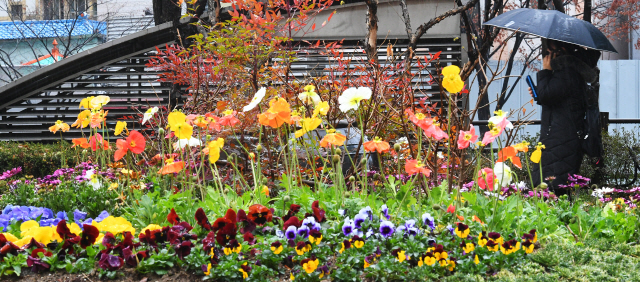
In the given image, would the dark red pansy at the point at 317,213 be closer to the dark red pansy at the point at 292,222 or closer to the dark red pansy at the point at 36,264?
the dark red pansy at the point at 292,222

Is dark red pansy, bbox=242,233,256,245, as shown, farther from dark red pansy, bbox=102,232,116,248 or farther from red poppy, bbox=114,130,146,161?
red poppy, bbox=114,130,146,161

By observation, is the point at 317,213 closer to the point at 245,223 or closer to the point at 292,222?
the point at 292,222

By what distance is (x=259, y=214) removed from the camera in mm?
2381

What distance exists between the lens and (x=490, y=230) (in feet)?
7.92

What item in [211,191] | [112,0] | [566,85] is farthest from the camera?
[112,0]

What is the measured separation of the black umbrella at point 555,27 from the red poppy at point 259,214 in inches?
116

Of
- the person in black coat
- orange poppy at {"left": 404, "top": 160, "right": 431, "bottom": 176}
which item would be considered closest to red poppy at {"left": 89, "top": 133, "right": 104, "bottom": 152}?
orange poppy at {"left": 404, "top": 160, "right": 431, "bottom": 176}

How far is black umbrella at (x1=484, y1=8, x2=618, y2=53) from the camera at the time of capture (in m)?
4.37

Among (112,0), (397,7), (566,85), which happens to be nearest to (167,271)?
(566,85)

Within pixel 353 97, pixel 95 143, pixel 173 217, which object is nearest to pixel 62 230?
pixel 173 217

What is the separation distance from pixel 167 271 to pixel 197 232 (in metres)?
0.28

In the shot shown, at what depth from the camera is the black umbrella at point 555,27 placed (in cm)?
437

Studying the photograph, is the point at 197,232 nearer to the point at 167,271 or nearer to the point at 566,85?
the point at 167,271

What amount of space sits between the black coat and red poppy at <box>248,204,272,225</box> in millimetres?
3244
